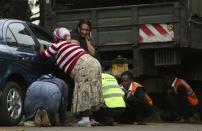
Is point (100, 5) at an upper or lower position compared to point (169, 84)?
upper

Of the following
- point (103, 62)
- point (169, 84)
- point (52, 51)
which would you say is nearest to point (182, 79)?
point (169, 84)

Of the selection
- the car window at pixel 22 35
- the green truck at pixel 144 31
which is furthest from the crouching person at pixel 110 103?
the green truck at pixel 144 31

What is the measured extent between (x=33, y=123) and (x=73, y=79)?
3.66 feet

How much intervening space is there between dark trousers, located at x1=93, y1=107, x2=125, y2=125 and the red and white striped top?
0.86 metres

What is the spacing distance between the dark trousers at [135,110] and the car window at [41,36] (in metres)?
1.62

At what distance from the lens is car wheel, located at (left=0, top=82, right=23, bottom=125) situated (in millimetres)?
9555

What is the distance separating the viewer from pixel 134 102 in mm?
11227

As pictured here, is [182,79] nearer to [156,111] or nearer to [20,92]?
[156,111]

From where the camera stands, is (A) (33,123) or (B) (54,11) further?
(B) (54,11)

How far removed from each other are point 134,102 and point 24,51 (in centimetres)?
212

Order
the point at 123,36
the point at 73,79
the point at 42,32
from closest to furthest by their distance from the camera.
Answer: the point at 73,79 < the point at 42,32 < the point at 123,36

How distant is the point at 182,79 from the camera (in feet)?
44.4

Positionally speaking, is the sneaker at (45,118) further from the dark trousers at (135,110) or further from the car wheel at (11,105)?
the dark trousers at (135,110)

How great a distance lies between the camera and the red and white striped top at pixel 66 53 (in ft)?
33.7
